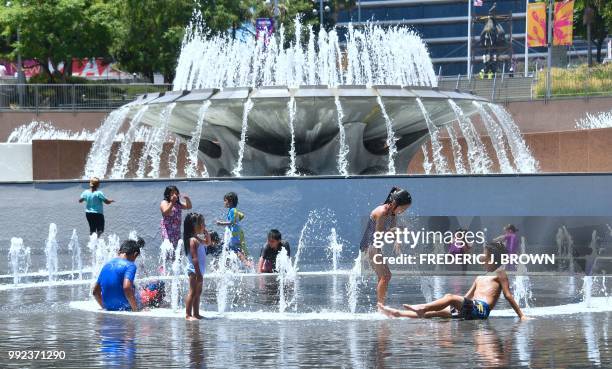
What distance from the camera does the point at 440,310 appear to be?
11797mm

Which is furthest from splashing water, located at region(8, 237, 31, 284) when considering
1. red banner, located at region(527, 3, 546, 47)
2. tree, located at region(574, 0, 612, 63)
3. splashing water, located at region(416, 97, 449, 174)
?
red banner, located at region(527, 3, 546, 47)

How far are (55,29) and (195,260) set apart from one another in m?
41.9

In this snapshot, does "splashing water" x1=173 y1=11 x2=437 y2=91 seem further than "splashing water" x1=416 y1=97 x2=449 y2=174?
Yes

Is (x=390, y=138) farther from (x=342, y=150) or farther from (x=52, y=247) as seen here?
(x=52, y=247)

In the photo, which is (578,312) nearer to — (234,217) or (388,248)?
(388,248)

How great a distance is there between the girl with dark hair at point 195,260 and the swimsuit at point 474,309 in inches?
101

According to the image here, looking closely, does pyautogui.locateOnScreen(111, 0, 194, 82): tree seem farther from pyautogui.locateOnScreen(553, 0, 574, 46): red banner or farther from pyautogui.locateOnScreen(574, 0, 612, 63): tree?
pyautogui.locateOnScreen(574, 0, 612, 63): tree

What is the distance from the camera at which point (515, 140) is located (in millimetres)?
25812

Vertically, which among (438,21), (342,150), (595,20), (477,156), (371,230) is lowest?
(371,230)

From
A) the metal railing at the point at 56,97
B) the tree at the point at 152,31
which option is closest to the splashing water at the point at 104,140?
the metal railing at the point at 56,97

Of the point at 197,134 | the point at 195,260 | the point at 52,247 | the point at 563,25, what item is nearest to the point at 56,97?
the point at 197,134

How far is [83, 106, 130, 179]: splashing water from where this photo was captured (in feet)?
78.1

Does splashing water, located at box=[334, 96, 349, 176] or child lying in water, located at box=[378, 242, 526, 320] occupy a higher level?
splashing water, located at box=[334, 96, 349, 176]

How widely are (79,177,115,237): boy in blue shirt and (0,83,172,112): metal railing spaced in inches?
872
